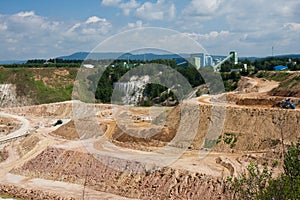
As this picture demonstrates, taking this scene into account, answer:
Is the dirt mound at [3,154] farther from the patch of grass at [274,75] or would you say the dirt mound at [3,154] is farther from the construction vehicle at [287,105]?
the patch of grass at [274,75]

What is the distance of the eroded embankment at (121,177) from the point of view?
2891 cm

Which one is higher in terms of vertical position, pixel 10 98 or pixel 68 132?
pixel 10 98

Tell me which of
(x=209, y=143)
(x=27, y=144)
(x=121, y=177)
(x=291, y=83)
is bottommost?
(x=121, y=177)

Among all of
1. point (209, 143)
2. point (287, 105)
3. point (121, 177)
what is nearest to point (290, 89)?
point (287, 105)

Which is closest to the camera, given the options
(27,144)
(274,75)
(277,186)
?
(277,186)

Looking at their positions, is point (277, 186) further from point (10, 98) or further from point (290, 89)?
point (10, 98)

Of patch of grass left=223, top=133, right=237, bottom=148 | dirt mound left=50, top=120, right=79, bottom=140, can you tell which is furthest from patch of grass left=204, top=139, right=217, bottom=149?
dirt mound left=50, top=120, right=79, bottom=140

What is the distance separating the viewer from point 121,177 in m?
33.2

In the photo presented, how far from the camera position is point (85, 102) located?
7438cm

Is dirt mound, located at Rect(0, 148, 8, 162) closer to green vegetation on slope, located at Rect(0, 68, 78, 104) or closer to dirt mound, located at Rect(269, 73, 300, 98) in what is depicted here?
dirt mound, located at Rect(269, 73, 300, 98)

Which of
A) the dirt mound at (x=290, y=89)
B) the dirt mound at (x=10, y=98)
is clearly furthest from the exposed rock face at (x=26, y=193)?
the dirt mound at (x=10, y=98)

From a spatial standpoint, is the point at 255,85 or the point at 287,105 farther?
the point at 255,85

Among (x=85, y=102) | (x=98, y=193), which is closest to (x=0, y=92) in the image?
(x=85, y=102)

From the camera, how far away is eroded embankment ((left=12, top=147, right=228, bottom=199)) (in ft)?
94.8
